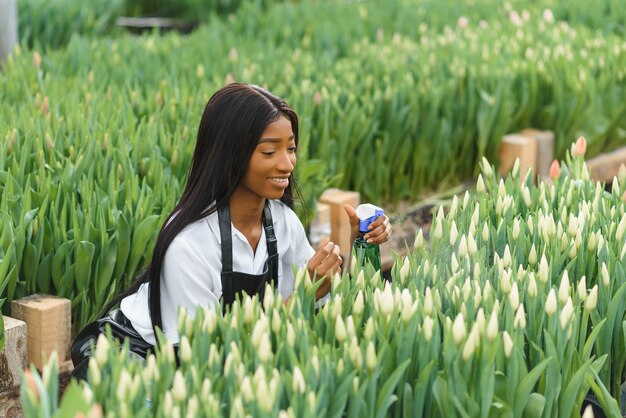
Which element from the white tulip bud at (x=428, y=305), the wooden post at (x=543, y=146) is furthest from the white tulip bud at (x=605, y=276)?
the wooden post at (x=543, y=146)

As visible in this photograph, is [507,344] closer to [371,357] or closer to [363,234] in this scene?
[371,357]

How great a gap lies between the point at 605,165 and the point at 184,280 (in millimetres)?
4011

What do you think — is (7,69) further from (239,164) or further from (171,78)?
(239,164)

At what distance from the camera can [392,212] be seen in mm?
5828

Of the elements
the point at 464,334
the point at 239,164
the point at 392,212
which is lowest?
the point at 392,212

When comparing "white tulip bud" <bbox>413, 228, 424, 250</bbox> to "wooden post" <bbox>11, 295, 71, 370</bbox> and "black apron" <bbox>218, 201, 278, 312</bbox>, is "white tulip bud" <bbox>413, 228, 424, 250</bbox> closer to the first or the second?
"black apron" <bbox>218, 201, 278, 312</bbox>

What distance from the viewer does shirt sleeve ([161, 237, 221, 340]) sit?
2.94 meters

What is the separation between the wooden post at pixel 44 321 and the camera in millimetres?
3604

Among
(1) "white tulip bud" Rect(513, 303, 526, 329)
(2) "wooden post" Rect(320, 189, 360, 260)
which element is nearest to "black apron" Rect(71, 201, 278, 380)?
(1) "white tulip bud" Rect(513, 303, 526, 329)

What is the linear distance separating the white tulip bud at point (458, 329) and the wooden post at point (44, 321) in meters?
1.60

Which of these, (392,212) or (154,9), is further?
(154,9)

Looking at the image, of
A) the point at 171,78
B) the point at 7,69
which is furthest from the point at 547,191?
the point at 7,69

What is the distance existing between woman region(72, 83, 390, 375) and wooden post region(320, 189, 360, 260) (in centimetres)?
199

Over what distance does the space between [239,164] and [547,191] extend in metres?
1.30
